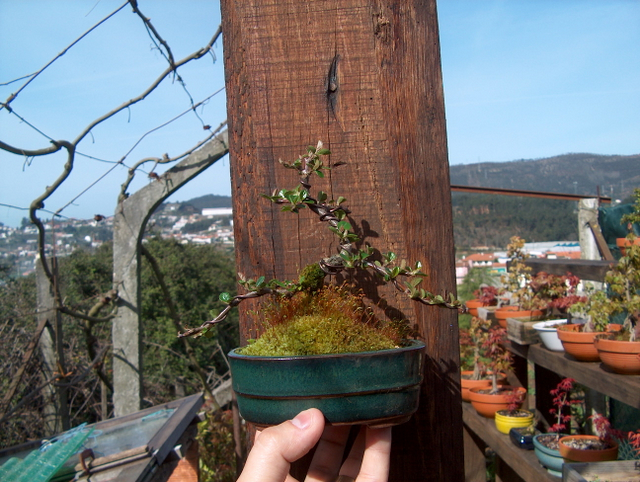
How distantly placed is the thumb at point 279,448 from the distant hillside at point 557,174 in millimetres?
6212

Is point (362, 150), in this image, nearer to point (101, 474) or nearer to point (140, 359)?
point (101, 474)

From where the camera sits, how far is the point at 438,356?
101 cm

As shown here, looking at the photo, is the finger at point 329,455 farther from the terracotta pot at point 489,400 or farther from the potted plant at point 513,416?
the terracotta pot at point 489,400

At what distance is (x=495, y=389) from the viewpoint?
310 cm

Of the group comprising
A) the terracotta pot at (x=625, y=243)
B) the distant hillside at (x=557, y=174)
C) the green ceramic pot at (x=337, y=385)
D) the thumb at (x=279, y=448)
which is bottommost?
the thumb at (x=279, y=448)

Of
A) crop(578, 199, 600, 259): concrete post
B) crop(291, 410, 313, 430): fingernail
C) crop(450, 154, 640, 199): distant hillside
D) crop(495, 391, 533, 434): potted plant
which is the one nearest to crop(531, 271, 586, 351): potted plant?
crop(495, 391, 533, 434): potted plant

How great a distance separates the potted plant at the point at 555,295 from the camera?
2.70 metres

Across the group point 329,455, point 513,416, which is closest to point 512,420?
point 513,416

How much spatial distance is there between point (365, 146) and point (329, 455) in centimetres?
57

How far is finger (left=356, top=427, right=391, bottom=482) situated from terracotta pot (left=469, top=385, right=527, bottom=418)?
2.38 m

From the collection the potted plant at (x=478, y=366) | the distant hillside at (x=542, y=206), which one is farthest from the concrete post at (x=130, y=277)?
the distant hillside at (x=542, y=206)

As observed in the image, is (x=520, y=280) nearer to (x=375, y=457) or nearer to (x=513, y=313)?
(x=513, y=313)

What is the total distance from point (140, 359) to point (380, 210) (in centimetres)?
289

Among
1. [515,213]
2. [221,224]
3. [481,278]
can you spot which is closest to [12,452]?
[481,278]
